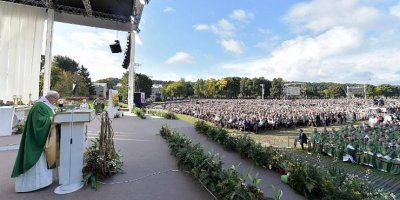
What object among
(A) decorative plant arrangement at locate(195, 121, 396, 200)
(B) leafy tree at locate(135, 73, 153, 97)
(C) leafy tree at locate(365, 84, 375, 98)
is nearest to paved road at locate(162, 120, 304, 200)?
(A) decorative plant arrangement at locate(195, 121, 396, 200)

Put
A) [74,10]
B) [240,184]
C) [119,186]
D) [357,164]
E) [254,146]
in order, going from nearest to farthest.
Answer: [240,184] → [119,186] → [254,146] → [357,164] → [74,10]

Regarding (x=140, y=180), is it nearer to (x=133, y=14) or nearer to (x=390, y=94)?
(x=133, y=14)

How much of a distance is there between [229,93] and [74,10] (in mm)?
85319

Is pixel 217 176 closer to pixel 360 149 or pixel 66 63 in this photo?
pixel 360 149

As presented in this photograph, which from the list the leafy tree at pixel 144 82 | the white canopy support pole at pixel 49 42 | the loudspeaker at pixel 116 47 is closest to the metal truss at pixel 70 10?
the white canopy support pole at pixel 49 42

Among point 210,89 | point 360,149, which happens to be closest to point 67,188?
→ point 360,149

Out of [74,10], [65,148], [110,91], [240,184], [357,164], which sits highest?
[74,10]

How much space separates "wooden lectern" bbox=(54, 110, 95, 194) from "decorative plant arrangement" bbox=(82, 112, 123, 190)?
0.24 meters

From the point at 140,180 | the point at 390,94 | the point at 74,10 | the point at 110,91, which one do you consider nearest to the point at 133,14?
the point at 74,10

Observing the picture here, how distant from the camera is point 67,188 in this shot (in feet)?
15.6

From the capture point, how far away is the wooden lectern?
4.79 metres

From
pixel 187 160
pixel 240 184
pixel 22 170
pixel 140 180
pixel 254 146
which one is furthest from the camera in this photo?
pixel 254 146

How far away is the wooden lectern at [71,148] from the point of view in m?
4.79

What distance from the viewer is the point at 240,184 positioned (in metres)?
4.21
